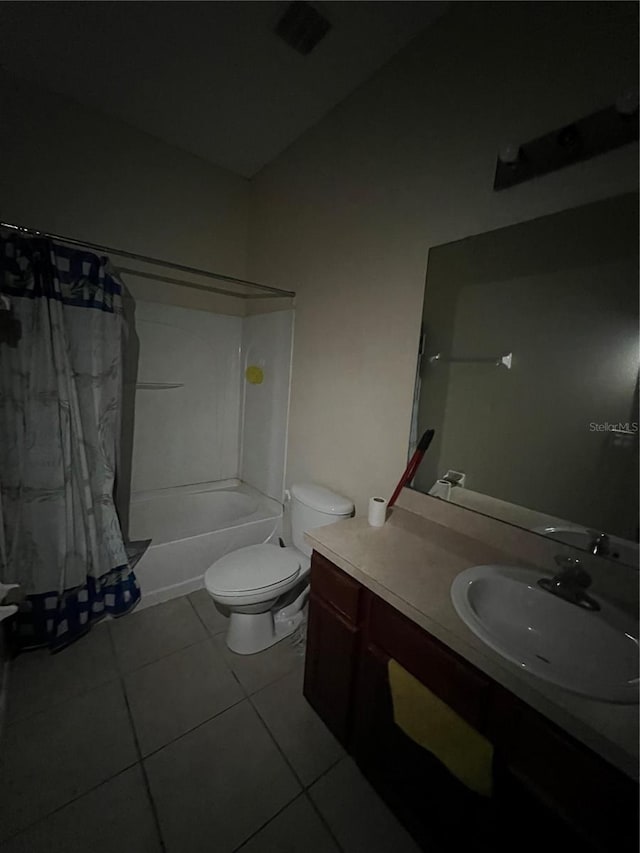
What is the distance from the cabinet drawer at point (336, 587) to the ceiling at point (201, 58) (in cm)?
210

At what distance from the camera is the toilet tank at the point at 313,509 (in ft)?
5.24

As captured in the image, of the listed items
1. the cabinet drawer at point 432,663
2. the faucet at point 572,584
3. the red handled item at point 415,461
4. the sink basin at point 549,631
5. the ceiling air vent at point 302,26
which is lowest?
the cabinet drawer at point 432,663

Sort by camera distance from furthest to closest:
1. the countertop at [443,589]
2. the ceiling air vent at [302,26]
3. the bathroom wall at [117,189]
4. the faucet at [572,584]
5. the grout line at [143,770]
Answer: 1. the bathroom wall at [117,189]
2. the ceiling air vent at [302,26]
3. the grout line at [143,770]
4. the faucet at [572,584]
5. the countertop at [443,589]

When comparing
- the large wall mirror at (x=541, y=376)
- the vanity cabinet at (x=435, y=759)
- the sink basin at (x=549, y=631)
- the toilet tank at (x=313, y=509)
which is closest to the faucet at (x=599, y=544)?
the large wall mirror at (x=541, y=376)

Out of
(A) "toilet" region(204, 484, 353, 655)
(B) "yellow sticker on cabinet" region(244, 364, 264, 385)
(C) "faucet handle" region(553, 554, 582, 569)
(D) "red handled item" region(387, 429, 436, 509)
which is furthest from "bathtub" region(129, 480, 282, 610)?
(C) "faucet handle" region(553, 554, 582, 569)

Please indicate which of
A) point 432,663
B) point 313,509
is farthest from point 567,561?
point 313,509

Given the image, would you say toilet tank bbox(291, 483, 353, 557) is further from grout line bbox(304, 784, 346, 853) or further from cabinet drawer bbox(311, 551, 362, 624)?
grout line bbox(304, 784, 346, 853)

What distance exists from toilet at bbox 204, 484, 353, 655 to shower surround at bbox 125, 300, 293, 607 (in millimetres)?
438

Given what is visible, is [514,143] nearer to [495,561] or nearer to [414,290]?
[414,290]

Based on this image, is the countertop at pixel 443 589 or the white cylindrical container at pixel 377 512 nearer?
the countertop at pixel 443 589

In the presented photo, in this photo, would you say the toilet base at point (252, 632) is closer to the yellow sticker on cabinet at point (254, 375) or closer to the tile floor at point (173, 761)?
the tile floor at point (173, 761)

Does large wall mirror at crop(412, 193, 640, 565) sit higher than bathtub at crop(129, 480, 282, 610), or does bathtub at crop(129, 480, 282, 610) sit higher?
large wall mirror at crop(412, 193, 640, 565)

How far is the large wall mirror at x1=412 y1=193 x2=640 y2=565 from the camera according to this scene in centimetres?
92

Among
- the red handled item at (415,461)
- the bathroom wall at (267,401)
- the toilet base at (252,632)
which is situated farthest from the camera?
the bathroom wall at (267,401)
